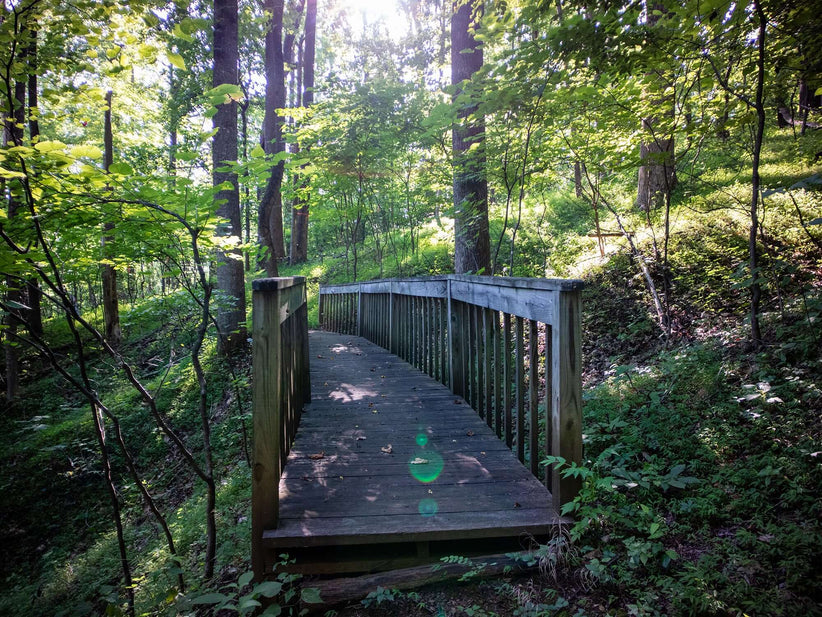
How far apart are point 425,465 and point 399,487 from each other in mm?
312

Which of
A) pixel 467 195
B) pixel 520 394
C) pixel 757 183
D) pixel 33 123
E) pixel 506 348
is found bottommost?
pixel 520 394

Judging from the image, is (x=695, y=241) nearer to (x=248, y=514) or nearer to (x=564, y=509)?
(x=564, y=509)

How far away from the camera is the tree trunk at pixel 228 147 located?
24.4ft

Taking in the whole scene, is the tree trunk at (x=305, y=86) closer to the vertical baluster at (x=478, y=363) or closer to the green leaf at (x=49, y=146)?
the vertical baluster at (x=478, y=363)

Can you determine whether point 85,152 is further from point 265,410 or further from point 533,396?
point 533,396

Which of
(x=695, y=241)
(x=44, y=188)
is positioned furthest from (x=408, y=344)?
(x=44, y=188)

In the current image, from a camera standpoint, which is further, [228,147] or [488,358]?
[228,147]

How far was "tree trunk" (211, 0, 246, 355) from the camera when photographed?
7.44m

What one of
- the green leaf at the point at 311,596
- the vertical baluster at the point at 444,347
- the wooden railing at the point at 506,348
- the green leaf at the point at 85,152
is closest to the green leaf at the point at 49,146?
the green leaf at the point at 85,152

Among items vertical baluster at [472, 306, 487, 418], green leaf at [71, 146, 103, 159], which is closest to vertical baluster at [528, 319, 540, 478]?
vertical baluster at [472, 306, 487, 418]

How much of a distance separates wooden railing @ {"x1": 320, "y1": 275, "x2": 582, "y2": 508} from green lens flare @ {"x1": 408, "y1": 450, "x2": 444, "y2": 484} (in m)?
0.52

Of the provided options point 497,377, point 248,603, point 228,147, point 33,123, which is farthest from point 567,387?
point 33,123

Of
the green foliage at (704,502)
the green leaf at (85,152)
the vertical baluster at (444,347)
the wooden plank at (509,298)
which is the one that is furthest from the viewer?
the vertical baluster at (444,347)

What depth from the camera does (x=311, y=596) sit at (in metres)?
1.78
